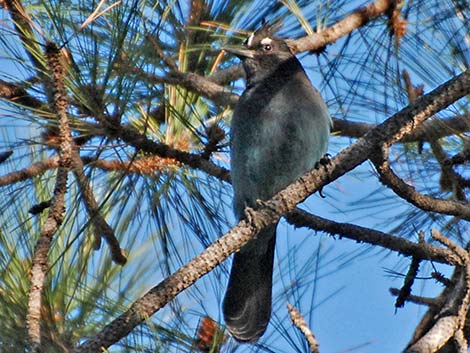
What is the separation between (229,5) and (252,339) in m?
1.26

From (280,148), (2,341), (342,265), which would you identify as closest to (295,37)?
(280,148)

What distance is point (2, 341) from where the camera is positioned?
2.40m

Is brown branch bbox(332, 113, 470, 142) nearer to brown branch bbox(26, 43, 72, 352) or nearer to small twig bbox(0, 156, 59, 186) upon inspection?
small twig bbox(0, 156, 59, 186)

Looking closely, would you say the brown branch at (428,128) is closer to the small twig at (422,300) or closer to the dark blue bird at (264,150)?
the dark blue bird at (264,150)

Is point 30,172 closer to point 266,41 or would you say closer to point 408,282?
point 266,41

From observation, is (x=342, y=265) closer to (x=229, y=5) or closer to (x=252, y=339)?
(x=252, y=339)

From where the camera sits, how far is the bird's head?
3775 mm

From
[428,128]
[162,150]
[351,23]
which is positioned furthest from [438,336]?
[351,23]

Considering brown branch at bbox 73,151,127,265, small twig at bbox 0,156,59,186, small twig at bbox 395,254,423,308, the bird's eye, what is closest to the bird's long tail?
brown branch at bbox 73,151,127,265

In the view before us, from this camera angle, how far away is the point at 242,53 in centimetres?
371

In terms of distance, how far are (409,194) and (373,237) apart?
29cm

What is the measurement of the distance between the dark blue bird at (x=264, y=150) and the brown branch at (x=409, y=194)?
0.72m

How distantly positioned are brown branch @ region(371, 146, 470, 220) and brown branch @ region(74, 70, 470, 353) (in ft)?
0.11

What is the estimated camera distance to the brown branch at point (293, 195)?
2338 millimetres
